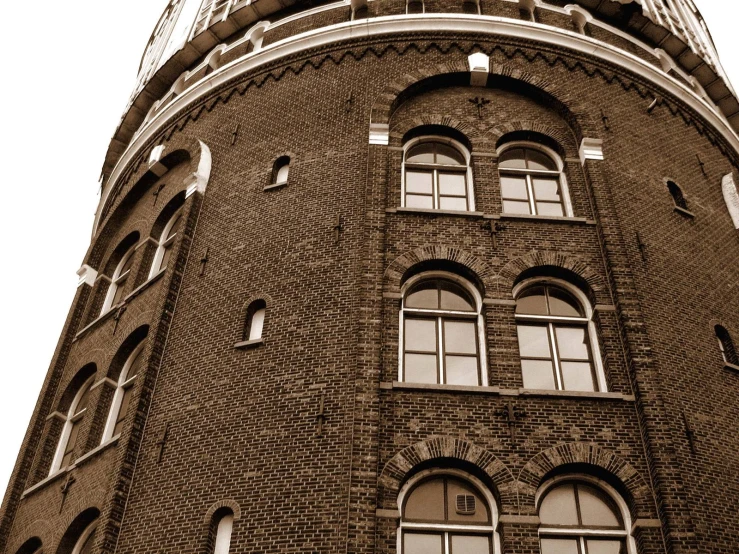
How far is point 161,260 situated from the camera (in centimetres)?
2089

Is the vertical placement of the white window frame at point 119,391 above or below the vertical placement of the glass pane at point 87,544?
above

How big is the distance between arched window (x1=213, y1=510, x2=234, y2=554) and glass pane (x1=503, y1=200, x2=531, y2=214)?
834cm

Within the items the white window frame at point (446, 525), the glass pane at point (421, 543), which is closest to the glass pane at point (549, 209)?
the white window frame at point (446, 525)

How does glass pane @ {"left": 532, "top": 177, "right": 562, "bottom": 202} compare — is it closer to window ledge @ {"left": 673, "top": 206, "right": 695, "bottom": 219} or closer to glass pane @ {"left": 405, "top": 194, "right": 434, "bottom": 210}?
glass pane @ {"left": 405, "top": 194, "right": 434, "bottom": 210}

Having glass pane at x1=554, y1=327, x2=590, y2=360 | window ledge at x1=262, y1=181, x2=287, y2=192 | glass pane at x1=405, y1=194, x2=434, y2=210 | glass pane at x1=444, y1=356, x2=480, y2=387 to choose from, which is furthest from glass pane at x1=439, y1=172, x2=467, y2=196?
glass pane at x1=444, y1=356, x2=480, y2=387

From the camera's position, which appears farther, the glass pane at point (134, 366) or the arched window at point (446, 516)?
the glass pane at point (134, 366)

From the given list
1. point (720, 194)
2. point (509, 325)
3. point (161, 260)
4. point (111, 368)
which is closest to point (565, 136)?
point (720, 194)

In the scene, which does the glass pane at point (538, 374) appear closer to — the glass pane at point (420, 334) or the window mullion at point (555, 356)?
the window mullion at point (555, 356)

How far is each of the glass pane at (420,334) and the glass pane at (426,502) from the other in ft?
8.66

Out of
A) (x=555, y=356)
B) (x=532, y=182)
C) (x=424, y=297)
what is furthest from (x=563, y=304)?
(x=532, y=182)

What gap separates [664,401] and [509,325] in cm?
286

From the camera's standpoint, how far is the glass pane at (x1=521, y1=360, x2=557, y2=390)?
50.5 ft

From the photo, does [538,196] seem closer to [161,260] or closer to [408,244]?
[408,244]

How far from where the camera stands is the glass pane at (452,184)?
18.7m
